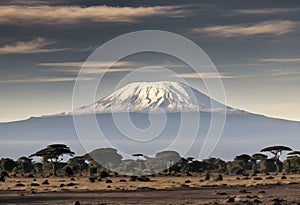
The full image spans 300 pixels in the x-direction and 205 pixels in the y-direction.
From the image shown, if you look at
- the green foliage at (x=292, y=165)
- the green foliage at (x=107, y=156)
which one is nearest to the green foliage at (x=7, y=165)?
the green foliage at (x=107, y=156)

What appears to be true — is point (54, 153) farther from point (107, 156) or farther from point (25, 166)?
point (107, 156)

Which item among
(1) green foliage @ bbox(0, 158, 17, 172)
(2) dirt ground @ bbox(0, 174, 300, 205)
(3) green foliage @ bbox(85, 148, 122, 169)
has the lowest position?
(2) dirt ground @ bbox(0, 174, 300, 205)

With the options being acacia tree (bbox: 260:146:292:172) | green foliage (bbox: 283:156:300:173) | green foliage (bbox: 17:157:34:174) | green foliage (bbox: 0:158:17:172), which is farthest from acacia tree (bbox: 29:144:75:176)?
green foliage (bbox: 283:156:300:173)

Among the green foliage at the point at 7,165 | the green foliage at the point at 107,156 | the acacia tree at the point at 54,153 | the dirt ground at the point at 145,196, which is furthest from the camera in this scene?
the green foliage at the point at 107,156

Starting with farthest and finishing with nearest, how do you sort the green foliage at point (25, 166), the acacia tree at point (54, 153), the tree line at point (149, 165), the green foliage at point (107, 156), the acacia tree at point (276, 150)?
the green foliage at point (107, 156)
the green foliage at point (25, 166)
the acacia tree at point (276, 150)
the tree line at point (149, 165)
the acacia tree at point (54, 153)

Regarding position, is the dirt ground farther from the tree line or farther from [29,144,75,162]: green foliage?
the tree line

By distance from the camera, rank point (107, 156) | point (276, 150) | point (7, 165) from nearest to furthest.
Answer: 1. point (276, 150)
2. point (7, 165)
3. point (107, 156)

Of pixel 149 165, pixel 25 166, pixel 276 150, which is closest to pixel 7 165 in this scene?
pixel 25 166

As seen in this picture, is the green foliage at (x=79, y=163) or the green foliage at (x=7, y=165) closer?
the green foliage at (x=7, y=165)

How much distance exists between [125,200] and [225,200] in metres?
9.85

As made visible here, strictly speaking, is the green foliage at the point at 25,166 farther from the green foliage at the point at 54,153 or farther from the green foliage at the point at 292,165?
the green foliage at the point at 292,165

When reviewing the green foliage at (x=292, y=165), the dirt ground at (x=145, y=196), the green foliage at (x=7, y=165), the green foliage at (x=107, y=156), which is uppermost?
the green foliage at (x=107, y=156)

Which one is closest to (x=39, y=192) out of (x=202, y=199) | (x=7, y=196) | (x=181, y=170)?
(x=7, y=196)

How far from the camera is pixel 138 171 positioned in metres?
150
